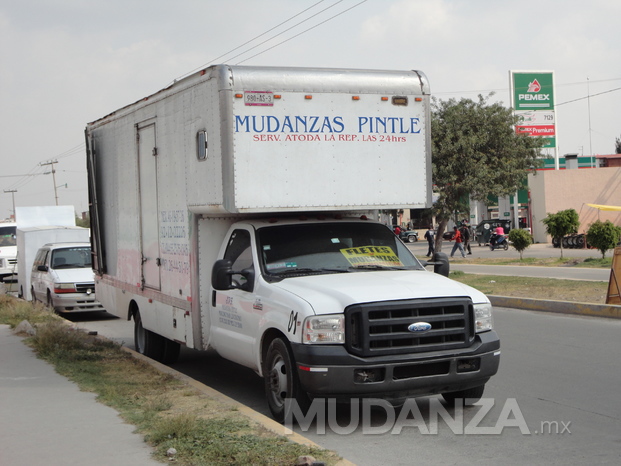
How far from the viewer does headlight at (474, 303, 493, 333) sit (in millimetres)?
7061

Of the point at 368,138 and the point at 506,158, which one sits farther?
the point at 506,158

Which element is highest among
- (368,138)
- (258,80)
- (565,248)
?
(258,80)

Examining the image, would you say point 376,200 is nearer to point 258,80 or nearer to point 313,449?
point 258,80

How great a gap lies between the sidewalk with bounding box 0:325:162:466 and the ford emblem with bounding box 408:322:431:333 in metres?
2.35

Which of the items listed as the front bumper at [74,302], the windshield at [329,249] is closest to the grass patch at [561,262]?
the front bumper at [74,302]

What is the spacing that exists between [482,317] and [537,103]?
44.1m

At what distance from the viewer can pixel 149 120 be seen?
33.7 ft

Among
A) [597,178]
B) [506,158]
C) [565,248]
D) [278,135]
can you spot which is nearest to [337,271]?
[278,135]

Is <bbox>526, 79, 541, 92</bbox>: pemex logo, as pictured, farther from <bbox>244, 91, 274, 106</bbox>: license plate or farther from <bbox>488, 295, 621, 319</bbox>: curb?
<bbox>244, 91, 274, 106</bbox>: license plate

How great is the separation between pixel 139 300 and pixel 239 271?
3.65 meters

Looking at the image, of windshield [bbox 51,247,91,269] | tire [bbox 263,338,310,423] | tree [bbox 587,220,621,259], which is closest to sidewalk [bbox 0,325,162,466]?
tire [bbox 263,338,310,423]

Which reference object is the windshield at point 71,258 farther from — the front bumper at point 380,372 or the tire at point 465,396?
the front bumper at point 380,372

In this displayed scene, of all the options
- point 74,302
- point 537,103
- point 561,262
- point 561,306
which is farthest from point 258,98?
point 537,103

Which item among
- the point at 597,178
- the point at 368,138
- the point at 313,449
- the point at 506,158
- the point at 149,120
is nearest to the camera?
the point at 313,449
